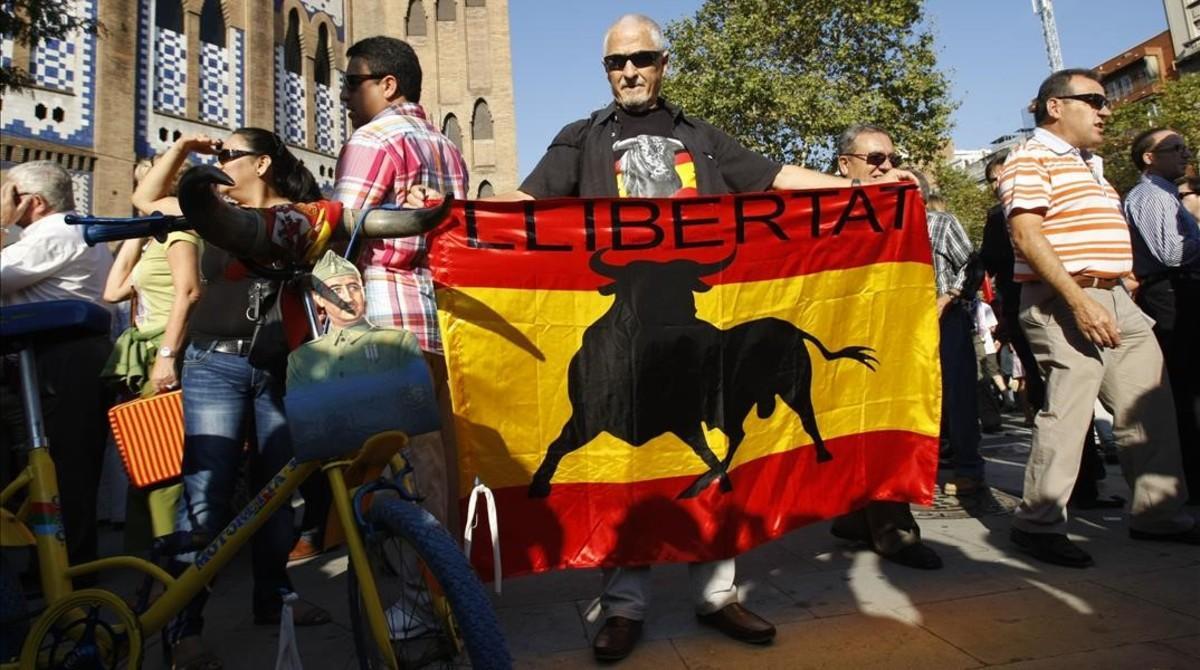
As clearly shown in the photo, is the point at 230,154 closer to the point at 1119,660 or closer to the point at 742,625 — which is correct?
the point at 742,625

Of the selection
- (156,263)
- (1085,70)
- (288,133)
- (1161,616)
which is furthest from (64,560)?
(288,133)

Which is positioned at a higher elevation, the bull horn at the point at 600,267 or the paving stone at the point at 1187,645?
the bull horn at the point at 600,267

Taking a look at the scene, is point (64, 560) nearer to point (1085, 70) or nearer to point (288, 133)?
point (1085, 70)

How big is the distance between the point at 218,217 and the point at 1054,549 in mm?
3520

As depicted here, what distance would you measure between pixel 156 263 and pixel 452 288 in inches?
87.7

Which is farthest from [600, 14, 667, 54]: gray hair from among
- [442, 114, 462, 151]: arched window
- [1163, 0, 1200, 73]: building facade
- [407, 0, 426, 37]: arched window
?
[1163, 0, 1200, 73]: building facade

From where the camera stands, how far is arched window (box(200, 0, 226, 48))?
20.8 m

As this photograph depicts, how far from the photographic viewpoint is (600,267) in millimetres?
3242

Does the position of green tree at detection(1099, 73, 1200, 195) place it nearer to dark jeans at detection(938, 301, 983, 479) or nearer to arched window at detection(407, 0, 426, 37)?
dark jeans at detection(938, 301, 983, 479)

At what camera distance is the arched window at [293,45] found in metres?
23.4

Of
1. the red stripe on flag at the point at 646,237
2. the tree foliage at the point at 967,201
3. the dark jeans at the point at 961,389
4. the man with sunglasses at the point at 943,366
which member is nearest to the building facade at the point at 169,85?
the red stripe on flag at the point at 646,237

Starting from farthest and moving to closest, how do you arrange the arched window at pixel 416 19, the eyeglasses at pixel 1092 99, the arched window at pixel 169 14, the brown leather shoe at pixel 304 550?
the arched window at pixel 416 19 < the arched window at pixel 169 14 < the brown leather shoe at pixel 304 550 < the eyeglasses at pixel 1092 99

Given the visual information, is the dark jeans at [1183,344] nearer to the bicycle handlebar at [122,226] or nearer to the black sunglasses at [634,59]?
the black sunglasses at [634,59]

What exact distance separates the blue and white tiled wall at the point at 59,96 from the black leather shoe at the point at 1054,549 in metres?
18.2
